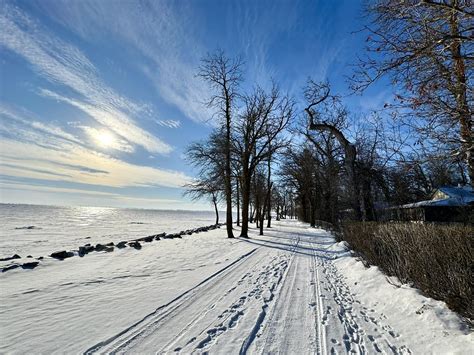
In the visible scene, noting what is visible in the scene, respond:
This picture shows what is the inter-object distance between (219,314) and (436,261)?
3790mm

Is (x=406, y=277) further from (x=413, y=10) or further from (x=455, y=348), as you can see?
(x=413, y=10)

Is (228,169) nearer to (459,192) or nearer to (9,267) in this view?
(9,267)

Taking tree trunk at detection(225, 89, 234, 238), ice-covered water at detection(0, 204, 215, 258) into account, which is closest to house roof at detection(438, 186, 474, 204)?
tree trunk at detection(225, 89, 234, 238)

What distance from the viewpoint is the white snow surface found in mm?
3271

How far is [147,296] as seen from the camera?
5113 millimetres

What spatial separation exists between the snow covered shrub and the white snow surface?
0.78 ft

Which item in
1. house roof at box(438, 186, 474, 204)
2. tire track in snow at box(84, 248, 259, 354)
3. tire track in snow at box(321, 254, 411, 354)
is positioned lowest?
tire track in snow at box(321, 254, 411, 354)

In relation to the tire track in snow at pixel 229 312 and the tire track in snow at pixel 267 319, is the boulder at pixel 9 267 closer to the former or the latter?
the tire track in snow at pixel 229 312

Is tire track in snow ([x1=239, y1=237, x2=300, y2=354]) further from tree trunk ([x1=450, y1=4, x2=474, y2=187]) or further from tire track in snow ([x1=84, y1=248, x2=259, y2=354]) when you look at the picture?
tree trunk ([x1=450, y1=4, x2=474, y2=187])

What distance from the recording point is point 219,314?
422 cm

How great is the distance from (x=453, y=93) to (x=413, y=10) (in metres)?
1.19

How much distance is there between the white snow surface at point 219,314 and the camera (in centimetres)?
327

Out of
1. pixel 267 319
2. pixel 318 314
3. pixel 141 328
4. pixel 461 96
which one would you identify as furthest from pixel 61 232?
pixel 461 96

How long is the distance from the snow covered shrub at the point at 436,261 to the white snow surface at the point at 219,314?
24cm
